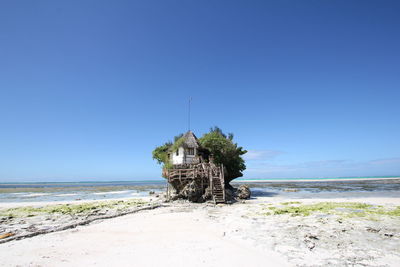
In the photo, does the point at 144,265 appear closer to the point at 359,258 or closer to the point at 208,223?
the point at 208,223

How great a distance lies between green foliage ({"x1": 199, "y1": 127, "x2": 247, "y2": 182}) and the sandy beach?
18467mm

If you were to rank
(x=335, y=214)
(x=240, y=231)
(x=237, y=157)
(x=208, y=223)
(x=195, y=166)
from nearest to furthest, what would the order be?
(x=240, y=231), (x=208, y=223), (x=335, y=214), (x=195, y=166), (x=237, y=157)

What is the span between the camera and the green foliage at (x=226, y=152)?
103 feet

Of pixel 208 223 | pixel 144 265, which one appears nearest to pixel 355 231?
pixel 208 223

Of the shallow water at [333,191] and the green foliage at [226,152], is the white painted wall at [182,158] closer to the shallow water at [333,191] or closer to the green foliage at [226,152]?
the green foliage at [226,152]

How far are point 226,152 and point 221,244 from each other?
76.3 ft

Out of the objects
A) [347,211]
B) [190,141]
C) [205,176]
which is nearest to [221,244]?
[347,211]

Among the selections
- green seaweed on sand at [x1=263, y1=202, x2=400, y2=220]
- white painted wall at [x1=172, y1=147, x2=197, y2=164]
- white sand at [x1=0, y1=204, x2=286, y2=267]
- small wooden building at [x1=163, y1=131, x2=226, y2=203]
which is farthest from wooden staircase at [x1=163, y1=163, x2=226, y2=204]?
white sand at [x1=0, y1=204, x2=286, y2=267]

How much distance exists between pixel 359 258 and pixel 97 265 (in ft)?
30.8

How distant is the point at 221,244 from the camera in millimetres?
8820

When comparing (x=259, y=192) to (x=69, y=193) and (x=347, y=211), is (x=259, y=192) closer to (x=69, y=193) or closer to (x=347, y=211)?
(x=347, y=211)

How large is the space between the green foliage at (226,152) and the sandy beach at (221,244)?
18.5m

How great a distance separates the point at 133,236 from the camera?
410 inches

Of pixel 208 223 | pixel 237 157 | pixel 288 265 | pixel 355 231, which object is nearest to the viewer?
pixel 288 265
